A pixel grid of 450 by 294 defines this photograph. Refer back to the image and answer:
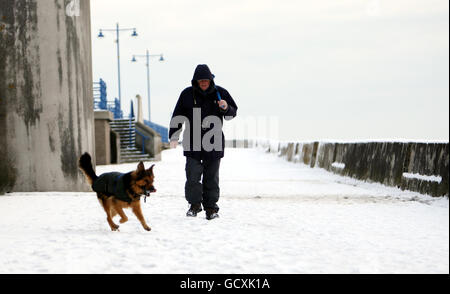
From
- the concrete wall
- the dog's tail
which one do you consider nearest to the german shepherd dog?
the dog's tail

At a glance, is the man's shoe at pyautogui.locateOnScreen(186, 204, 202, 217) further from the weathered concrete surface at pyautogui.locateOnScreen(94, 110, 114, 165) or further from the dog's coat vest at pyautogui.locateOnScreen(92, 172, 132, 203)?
the weathered concrete surface at pyautogui.locateOnScreen(94, 110, 114, 165)

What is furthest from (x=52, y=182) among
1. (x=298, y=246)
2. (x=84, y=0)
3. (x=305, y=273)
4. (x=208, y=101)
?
(x=305, y=273)

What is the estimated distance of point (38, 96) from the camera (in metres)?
8.47

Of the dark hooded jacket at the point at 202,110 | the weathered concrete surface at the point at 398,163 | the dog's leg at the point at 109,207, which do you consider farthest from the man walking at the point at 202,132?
the weathered concrete surface at the point at 398,163

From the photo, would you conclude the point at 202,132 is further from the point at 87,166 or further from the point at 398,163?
the point at 398,163

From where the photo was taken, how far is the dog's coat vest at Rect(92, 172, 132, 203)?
15.3ft

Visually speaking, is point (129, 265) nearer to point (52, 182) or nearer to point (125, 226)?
point (125, 226)

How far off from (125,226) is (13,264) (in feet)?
5.42

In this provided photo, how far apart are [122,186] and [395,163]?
245 inches

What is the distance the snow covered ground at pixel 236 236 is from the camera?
3.86 m

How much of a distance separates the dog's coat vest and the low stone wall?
5.13 m

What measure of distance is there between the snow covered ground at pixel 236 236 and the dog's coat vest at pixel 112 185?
450 millimetres

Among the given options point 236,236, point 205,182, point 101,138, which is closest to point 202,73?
point 205,182
